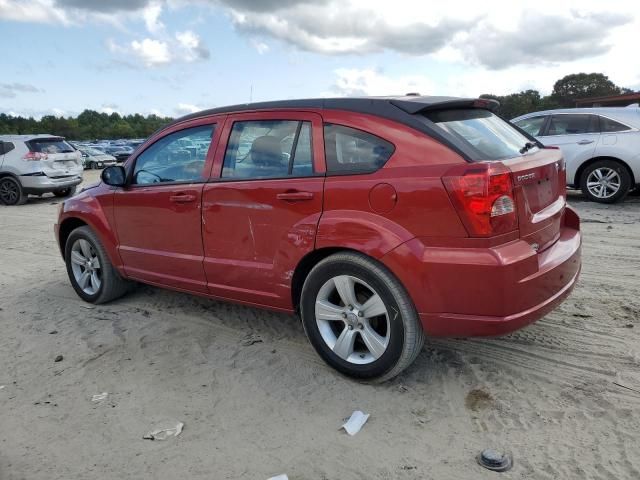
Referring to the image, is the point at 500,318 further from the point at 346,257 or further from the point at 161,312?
the point at 161,312

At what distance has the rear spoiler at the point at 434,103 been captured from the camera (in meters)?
3.11

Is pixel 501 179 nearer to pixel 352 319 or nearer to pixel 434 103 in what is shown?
pixel 434 103

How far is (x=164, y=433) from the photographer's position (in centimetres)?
294

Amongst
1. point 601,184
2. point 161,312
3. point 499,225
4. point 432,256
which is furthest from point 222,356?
point 601,184

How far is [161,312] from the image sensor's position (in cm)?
472

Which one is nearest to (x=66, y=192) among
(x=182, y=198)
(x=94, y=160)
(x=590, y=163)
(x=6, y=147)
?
(x=6, y=147)

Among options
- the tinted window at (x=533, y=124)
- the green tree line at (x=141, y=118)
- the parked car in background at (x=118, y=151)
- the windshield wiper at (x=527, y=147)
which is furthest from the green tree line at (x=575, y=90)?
the windshield wiper at (x=527, y=147)

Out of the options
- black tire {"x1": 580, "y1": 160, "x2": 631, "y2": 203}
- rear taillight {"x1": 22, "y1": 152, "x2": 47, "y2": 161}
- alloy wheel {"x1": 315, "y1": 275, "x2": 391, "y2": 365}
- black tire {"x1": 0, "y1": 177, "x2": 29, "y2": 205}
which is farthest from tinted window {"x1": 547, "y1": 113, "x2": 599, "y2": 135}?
black tire {"x1": 0, "y1": 177, "x2": 29, "y2": 205}

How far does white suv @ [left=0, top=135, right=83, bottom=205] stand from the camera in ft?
42.3

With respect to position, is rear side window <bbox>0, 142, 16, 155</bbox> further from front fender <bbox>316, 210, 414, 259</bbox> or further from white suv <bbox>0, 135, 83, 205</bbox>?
front fender <bbox>316, 210, 414, 259</bbox>

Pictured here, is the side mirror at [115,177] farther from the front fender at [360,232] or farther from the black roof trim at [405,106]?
the front fender at [360,232]

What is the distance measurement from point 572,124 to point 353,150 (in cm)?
762

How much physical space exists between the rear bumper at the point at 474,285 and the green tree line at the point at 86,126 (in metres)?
78.5

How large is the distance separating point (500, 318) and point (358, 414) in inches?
36.4
